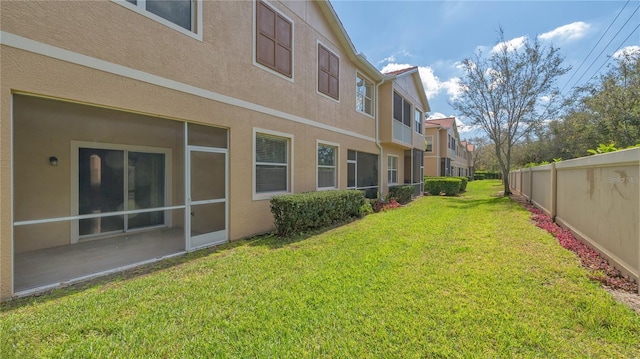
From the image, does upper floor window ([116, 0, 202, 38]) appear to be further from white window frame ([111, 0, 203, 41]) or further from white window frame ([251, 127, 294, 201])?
white window frame ([251, 127, 294, 201])

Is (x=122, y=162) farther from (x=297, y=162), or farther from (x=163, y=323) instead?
(x=163, y=323)

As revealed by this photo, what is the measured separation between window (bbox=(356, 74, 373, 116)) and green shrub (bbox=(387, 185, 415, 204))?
4.41 meters

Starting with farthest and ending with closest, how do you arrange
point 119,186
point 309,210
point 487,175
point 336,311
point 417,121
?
point 487,175, point 417,121, point 309,210, point 119,186, point 336,311

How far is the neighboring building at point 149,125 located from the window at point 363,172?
76.2 inches

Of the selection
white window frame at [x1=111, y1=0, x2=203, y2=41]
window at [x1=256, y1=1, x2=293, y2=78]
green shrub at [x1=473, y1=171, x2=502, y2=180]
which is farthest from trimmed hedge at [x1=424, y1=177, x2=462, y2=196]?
green shrub at [x1=473, y1=171, x2=502, y2=180]

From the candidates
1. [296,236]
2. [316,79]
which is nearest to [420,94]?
[316,79]

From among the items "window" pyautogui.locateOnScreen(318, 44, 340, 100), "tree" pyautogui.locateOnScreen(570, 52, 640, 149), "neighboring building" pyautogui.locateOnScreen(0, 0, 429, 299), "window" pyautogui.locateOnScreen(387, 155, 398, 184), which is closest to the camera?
"neighboring building" pyautogui.locateOnScreen(0, 0, 429, 299)

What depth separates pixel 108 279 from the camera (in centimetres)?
447

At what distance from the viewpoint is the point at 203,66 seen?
5.99 m

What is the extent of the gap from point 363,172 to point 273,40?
23.7 feet

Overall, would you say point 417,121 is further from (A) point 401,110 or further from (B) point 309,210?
(B) point 309,210

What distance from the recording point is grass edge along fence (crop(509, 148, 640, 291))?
3.94 metres

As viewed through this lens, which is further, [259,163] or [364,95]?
[364,95]

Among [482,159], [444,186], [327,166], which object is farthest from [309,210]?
[482,159]
